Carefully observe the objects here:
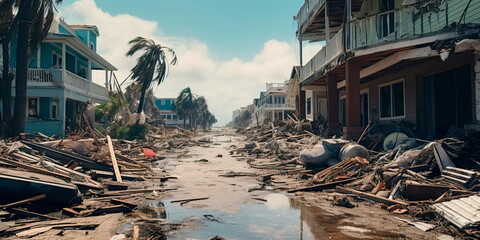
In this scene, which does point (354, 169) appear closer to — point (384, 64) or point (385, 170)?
point (385, 170)

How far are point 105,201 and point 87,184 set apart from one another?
1.16 metres

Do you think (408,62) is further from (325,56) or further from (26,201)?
(26,201)

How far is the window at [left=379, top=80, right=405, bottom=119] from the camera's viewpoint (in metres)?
16.6

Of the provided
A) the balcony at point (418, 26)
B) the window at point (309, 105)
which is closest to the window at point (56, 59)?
the balcony at point (418, 26)

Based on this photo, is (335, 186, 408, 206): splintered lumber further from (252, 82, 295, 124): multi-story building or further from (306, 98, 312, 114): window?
(252, 82, 295, 124): multi-story building

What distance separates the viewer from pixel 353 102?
14125mm

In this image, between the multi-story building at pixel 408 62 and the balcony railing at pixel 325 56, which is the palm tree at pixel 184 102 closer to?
the balcony railing at pixel 325 56

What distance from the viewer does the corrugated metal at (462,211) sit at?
547 cm

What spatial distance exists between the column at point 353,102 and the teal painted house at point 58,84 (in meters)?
14.8

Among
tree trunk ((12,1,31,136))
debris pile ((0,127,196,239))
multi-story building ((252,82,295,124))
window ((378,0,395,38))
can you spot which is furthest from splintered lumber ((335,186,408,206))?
multi-story building ((252,82,295,124))

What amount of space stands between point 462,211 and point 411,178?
2146mm

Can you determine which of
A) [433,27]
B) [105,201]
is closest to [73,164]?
[105,201]

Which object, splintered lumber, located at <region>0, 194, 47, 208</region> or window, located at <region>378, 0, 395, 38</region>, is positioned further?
window, located at <region>378, 0, 395, 38</region>

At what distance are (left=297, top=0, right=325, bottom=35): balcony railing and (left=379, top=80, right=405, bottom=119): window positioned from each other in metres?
5.37
